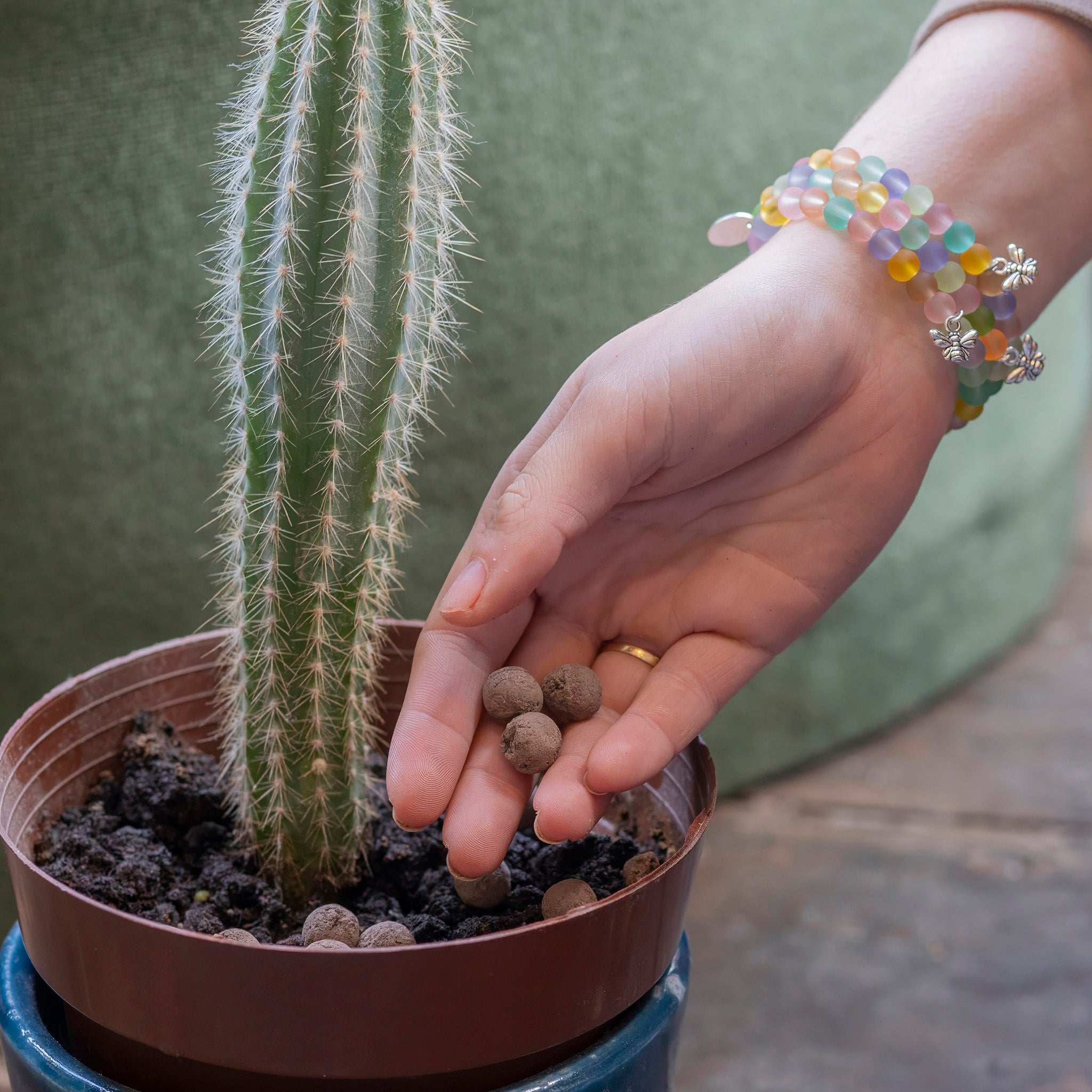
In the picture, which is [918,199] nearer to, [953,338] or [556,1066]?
[953,338]

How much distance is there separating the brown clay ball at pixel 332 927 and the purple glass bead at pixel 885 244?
61cm

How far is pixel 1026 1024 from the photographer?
1474 mm

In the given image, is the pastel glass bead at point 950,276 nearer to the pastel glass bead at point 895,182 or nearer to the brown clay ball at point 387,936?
the pastel glass bead at point 895,182

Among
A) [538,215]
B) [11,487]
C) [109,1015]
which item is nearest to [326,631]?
[109,1015]

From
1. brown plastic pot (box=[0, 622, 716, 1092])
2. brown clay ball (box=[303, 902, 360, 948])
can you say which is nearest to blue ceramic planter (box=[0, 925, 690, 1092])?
brown plastic pot (box=[0, 622, 716, 1092])

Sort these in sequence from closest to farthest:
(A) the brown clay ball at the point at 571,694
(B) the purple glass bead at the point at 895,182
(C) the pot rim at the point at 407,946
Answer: (C) the pot rim at the point at 407,946 → (A) the brown clay ball at the point at 571,694 → (B) the purple glass bead at the point at 895,182

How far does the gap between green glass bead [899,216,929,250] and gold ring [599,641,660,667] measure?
37cm

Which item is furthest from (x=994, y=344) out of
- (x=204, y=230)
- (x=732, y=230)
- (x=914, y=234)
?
(x=204, y=230)

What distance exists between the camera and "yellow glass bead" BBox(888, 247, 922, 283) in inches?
34.7

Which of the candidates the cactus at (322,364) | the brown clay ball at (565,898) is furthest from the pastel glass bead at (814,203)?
the brown clay ball at (565,898)

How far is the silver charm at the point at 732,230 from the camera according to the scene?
0.97 meters

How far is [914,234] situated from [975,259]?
65mm

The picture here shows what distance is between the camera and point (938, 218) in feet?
2.89

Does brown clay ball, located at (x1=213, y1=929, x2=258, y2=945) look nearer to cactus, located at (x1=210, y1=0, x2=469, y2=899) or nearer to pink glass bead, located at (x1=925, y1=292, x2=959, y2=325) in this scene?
cactus, located at (x1=210, y1=0, x2=469, y2=899)
